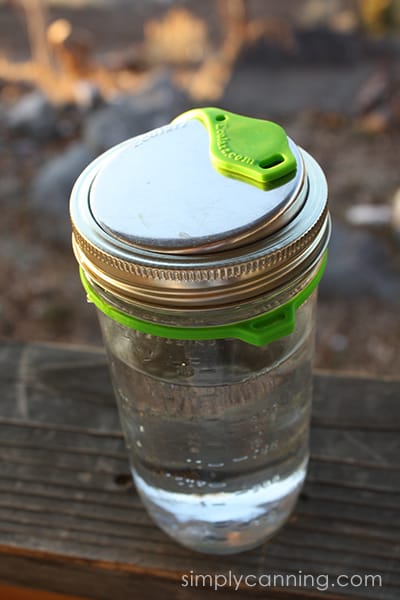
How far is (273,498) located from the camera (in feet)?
2.60

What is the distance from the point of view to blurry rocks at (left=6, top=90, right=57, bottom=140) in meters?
3.83

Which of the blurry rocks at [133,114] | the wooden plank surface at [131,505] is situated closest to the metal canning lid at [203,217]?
the wooden plank surface at [131,505]

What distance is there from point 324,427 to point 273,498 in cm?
16

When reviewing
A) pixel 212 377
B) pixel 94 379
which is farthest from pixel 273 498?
pixel 94 379

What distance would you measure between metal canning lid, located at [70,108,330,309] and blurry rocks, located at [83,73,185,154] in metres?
2.69

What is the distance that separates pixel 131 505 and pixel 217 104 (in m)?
3.70

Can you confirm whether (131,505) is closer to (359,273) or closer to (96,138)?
(359,273)

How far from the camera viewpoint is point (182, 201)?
0.57 meters

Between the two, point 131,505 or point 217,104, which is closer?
point 131,505

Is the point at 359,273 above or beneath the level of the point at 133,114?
beneath

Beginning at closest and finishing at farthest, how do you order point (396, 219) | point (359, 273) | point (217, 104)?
point (359, 273), point (396, 219), point (217, 104)

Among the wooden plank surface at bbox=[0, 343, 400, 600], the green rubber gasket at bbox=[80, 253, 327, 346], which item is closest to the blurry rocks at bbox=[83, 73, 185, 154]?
the wooden plank surface at bbox=[0, 343, 400, 600]

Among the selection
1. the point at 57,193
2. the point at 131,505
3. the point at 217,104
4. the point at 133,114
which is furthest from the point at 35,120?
the point at 131,505

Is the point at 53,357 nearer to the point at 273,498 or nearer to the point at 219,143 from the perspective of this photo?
the point at 273,498
